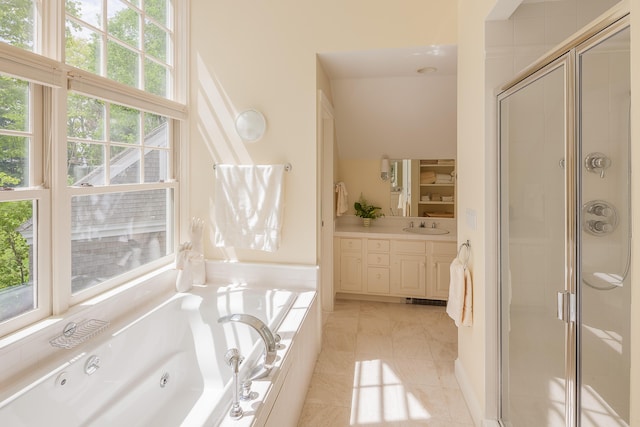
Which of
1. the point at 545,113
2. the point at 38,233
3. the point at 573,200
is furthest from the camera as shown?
the point at 38,233

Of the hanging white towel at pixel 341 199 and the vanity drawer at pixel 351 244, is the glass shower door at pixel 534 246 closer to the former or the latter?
the vanity drawer at pixel 351 244

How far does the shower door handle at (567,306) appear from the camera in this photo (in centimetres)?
129

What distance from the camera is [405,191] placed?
4230 millimetres

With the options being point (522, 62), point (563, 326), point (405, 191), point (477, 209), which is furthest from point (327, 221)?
point (563, 326)

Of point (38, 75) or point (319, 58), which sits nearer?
point (38, 75)

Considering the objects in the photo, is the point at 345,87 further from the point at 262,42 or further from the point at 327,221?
the point at 327,221

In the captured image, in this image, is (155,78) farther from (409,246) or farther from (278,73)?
(409,246)

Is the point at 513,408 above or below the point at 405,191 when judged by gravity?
below

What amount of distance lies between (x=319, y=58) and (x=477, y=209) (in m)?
1.65

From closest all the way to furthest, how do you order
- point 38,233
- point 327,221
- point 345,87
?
point 38,233 → point 345,87 → point 327,221

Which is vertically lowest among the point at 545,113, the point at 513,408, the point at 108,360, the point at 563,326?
the point at 513,408

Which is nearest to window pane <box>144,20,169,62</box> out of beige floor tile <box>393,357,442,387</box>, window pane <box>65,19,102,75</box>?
window pane <box>65,19,102,75</box>

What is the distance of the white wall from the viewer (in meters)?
2.56

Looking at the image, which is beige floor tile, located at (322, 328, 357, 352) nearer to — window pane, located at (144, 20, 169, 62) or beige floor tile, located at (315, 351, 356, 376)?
beige floor tile, located at (315, 351, 356, 376)
